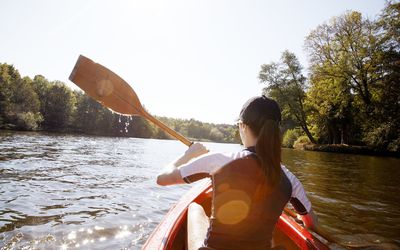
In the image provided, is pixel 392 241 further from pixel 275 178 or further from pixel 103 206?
pixel 103 206

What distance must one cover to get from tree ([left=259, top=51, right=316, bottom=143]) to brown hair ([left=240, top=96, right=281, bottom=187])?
34.0 m

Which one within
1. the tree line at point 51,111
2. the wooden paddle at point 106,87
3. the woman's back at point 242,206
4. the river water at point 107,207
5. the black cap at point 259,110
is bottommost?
the river water at point 107,207

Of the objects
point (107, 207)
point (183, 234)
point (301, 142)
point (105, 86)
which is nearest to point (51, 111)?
point (301, 142)

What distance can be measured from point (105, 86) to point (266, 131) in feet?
10.0

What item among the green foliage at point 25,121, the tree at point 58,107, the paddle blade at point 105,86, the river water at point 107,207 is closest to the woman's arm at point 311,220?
the river water at point 107,207

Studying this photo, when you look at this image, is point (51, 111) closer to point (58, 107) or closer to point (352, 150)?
point (58, 107)

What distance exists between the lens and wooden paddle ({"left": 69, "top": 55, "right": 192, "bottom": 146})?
13.4 feet

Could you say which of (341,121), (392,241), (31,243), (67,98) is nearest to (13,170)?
(31,243)

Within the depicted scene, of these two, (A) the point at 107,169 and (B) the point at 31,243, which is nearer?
(B) the point at 31,243

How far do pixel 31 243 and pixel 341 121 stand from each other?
3145 centimetres

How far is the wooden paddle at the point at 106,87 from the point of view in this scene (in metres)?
4.08

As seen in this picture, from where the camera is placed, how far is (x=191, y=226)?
2750mm

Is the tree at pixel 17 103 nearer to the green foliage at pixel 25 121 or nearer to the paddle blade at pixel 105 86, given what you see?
the green foliage at pixel 25 121

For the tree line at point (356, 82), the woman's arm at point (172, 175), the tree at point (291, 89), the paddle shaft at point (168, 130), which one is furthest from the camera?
the tree at point (291, 89)
